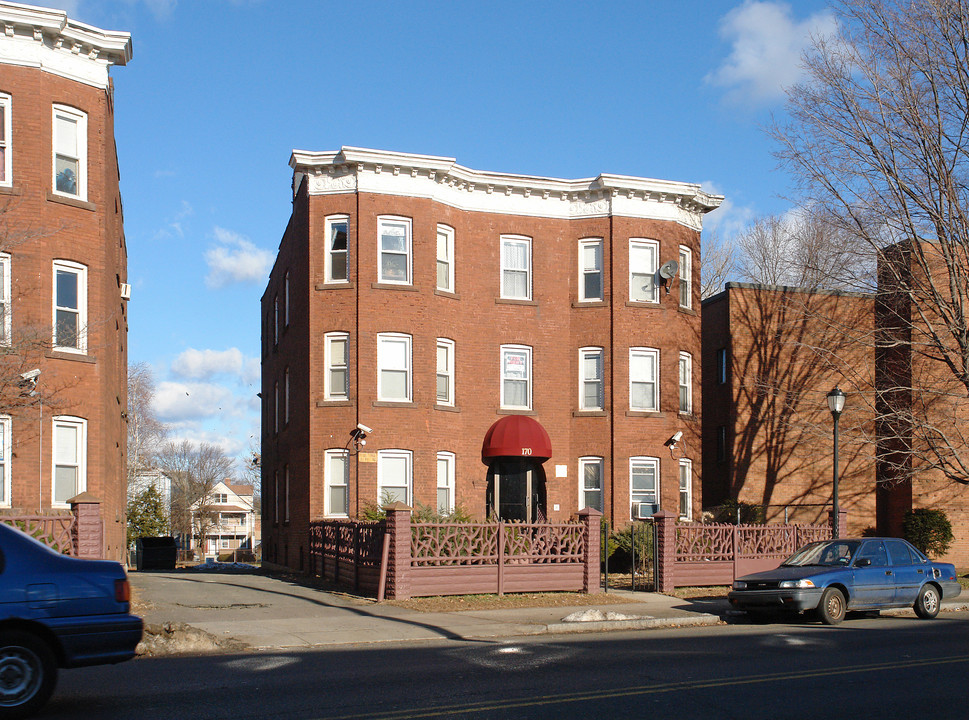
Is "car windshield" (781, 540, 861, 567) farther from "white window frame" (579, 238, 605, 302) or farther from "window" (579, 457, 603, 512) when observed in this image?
"white window frame" (579, 238, 605, 302)

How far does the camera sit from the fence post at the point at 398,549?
728 inches

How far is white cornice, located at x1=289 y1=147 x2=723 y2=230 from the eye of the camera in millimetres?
27047

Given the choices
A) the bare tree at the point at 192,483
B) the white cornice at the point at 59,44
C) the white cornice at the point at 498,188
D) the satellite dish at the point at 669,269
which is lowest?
the bare tree at the point at 192,483

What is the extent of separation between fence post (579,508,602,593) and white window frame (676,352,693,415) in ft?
33.7

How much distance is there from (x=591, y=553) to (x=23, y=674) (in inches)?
546

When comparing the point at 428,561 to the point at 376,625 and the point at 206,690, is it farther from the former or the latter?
the point at 206,690

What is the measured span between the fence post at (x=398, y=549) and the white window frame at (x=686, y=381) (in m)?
13.7

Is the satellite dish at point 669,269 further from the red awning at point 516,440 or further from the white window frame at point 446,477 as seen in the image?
the white window frame at point 446,477

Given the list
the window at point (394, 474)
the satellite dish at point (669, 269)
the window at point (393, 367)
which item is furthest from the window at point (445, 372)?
the satellite dish at point (669, 269)

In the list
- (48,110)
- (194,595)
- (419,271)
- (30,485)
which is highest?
(48,110)

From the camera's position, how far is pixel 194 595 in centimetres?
2014

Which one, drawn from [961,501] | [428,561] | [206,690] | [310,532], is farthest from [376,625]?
[961,501]

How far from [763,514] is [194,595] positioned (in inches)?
727

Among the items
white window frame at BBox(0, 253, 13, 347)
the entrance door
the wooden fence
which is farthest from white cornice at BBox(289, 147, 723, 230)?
the wooden fence
